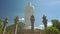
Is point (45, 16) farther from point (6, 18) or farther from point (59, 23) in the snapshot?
point (6, 18)

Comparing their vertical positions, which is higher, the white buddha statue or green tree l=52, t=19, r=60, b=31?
the white buddha statue

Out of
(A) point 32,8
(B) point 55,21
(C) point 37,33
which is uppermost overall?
(A) point 32,8

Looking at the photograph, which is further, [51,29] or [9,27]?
[9,27]

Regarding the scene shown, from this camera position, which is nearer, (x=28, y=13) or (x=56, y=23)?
(x=56, y=23)

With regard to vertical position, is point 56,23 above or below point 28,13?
below

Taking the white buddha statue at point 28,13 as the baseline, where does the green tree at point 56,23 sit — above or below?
below

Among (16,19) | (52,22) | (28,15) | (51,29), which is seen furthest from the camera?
(28,15)

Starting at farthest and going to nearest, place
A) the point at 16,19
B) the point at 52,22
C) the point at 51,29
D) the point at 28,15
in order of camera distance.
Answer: the point at 28,15
the point at 52,22
the point at 16,19
the point at 51,29

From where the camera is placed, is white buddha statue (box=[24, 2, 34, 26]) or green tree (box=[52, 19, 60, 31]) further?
white buddha statue (box=[24, 2, 34, 26])

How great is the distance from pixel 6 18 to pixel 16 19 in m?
3.66

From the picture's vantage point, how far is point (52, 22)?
52.9 meters

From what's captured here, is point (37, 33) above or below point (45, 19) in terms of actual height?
below

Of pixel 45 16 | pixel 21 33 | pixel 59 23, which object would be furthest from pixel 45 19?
pixel 21 33

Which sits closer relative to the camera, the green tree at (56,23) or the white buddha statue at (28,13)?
the green tree at (56,23)
